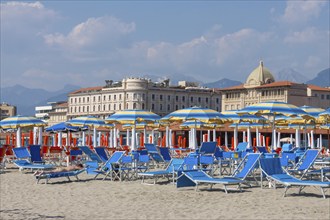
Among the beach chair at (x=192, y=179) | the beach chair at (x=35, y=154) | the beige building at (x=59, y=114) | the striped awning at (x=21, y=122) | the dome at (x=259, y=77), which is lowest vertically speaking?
the beach chair at (x=192, y=179)

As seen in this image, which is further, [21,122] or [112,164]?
[21,122]

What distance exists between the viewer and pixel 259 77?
96750 mm

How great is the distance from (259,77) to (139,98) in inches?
797

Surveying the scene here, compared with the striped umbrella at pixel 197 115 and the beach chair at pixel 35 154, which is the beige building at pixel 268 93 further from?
the beach chair at pixel 35 154

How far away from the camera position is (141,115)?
65.9 ft

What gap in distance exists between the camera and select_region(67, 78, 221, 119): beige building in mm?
97250

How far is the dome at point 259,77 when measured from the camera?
311ft

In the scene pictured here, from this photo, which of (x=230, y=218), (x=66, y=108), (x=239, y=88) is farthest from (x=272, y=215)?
(x=66, y=108)

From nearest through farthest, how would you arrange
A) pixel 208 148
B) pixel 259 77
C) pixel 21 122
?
pixel 208 148 → pixel 21 122 → pixel 259 77

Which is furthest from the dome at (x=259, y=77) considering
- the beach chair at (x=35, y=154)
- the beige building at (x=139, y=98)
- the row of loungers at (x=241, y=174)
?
the row of loungers at (x=241, y=174)

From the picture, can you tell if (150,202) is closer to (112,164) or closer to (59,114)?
(112,164)

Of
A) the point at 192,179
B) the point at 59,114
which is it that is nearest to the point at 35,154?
the point at 192,179

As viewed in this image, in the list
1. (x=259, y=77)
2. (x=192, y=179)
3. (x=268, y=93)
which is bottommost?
(x=192, y=179)

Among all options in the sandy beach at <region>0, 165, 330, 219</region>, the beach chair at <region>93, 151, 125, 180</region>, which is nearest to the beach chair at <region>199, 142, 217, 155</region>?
the sandy beach at <region>0, 165, 330, 219</region>
